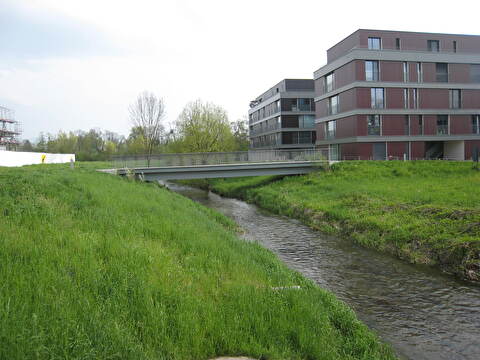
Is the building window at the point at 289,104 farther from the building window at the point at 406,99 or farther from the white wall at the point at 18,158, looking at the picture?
the white wall at the point at 18,158

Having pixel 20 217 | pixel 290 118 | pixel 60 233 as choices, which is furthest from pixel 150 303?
pixel 290 118

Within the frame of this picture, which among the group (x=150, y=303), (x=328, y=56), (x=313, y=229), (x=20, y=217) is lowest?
(x=313, y=229)

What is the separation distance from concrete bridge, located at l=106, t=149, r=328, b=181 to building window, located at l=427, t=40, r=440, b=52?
57.2 feet

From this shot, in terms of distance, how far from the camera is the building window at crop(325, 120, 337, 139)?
126 feet

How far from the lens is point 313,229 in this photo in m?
17.1

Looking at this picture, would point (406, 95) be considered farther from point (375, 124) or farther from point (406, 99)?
point (375, 124)

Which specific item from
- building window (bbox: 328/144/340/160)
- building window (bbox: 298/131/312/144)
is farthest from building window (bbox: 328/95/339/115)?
building window (bbox: 298/131/312/144)

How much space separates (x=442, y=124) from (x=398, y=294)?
32.7 meters

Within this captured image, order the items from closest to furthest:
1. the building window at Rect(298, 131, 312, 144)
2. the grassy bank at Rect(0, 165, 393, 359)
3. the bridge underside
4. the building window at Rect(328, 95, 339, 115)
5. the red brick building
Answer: the grassy bank at Rect(0, 165, 393, 359) → the bridge underside → the red brick building → the building window at Rect(328, 95, 339, 115) → the building window at Rect(298, 131, 312, 144)

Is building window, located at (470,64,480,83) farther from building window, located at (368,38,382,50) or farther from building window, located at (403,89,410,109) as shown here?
building window, located at (368,38,382,50)

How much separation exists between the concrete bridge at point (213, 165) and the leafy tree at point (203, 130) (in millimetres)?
14065

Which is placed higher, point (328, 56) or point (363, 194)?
point (328, 56)

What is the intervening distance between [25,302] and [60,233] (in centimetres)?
294

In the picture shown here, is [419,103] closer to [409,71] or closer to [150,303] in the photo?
[409,71]
